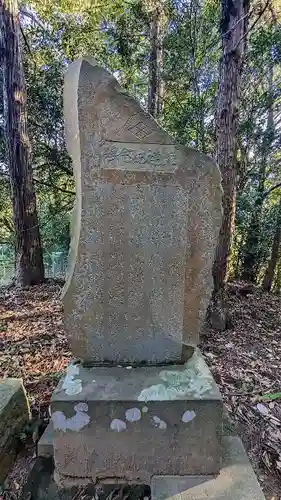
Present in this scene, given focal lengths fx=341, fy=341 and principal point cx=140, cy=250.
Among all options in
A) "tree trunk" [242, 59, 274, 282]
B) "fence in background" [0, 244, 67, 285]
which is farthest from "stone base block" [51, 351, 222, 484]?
"fence in background" [0, 244, 67, 285]

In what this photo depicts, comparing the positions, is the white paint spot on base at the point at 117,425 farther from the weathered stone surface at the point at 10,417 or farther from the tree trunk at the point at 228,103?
the tree trunk at the point at 228,103

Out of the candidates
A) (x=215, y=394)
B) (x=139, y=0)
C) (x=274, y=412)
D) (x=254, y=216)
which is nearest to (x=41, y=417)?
(x=215, y=394)

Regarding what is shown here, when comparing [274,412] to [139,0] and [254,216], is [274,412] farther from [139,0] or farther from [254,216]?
[139,0]

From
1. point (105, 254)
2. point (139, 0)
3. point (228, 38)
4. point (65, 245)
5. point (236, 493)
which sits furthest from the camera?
point (65, 245)

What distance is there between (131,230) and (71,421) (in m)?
1.01

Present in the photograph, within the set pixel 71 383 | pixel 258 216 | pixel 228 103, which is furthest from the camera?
pixel 258 216

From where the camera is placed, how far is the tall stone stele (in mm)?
1688

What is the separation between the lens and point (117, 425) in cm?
170

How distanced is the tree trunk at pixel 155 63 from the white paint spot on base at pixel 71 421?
7117mm

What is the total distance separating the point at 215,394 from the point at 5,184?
7.56 metres

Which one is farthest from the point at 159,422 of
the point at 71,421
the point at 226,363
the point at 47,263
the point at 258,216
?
the point at 47,263

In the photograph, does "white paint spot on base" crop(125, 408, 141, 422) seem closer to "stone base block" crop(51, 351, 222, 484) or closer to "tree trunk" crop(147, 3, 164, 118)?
"stone base block" crop(51, 351, 222, 484)

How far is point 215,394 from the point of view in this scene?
5.59ft

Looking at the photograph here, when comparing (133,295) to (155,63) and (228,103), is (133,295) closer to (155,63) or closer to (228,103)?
(228,103)
